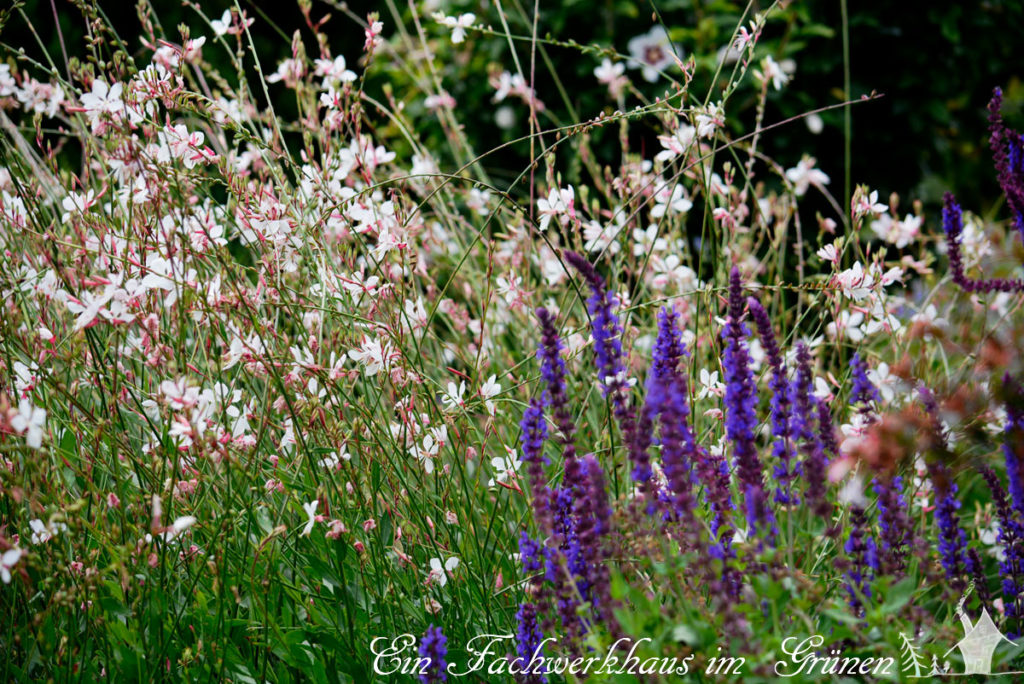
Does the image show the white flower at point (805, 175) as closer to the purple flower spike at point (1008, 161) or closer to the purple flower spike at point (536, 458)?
the purple flower spike at point (1008, 161)

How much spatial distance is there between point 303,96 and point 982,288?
6.29 ft

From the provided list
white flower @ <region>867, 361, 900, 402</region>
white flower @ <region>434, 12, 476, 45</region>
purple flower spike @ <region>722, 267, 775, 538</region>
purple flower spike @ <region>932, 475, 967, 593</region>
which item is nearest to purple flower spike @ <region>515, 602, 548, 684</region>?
purple flower spike @ <region>722, 267, 775, 538</region>

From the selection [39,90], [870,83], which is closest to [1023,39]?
[870,83]

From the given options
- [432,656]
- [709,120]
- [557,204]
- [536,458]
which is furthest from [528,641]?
[709,120]

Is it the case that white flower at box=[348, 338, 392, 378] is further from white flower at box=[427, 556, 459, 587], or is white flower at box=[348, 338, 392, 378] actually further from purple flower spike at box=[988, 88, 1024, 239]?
purple flower spike at box=[988, 88, 1024, 239]

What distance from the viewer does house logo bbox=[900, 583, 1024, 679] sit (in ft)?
4.97

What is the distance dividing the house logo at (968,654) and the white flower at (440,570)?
87 centimetres

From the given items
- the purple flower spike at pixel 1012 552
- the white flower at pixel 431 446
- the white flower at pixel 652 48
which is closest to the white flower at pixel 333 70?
the white flower at pixel 431 446

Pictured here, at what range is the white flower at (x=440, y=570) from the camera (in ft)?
6.11

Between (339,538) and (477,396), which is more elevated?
(477,396)

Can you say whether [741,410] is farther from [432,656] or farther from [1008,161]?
[1008,161]

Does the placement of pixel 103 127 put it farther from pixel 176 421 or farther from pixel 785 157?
pixel 785 157

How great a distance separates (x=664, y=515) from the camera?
5.90ft

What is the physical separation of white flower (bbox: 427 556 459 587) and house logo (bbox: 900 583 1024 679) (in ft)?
2.84
